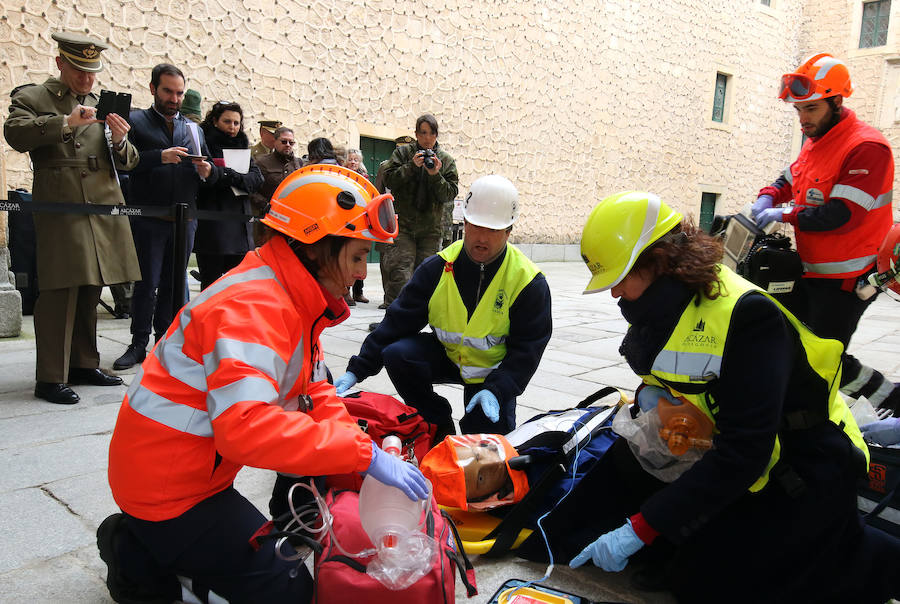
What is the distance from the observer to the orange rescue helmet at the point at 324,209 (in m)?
1.80

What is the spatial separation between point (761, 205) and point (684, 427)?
200cm

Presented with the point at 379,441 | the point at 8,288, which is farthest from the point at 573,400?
the point at 8,288

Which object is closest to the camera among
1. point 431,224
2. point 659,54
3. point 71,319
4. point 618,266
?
point 618,266

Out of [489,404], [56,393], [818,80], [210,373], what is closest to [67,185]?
[56,393]

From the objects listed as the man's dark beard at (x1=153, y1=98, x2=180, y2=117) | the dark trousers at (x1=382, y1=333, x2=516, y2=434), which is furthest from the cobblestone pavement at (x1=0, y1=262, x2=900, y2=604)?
the man's dark beard at (x1=153, y1=98, x2=180, y2=117)

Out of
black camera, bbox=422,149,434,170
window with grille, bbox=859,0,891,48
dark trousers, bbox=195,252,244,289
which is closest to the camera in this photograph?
dark trousers, bbox=195,252,244,289

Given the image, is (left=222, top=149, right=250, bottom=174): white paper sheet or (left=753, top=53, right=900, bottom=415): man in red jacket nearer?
(left=753, top=53, right=900, bottom=415): man in red jacket

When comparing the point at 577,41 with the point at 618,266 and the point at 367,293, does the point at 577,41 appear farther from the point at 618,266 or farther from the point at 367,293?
the point at 618,266

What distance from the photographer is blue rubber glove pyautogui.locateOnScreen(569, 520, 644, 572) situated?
6.64 feet

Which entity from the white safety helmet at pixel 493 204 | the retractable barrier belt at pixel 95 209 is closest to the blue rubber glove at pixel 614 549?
the white safety helmet at pixel 493 204

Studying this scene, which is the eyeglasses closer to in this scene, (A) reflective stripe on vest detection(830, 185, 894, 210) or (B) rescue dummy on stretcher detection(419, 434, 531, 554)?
(A) reflective stripe on vest detection(830, 185, 894, 210)

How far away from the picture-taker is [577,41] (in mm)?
14320

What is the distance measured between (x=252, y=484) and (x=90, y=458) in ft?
2.65

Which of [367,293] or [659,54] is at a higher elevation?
[659,54]
